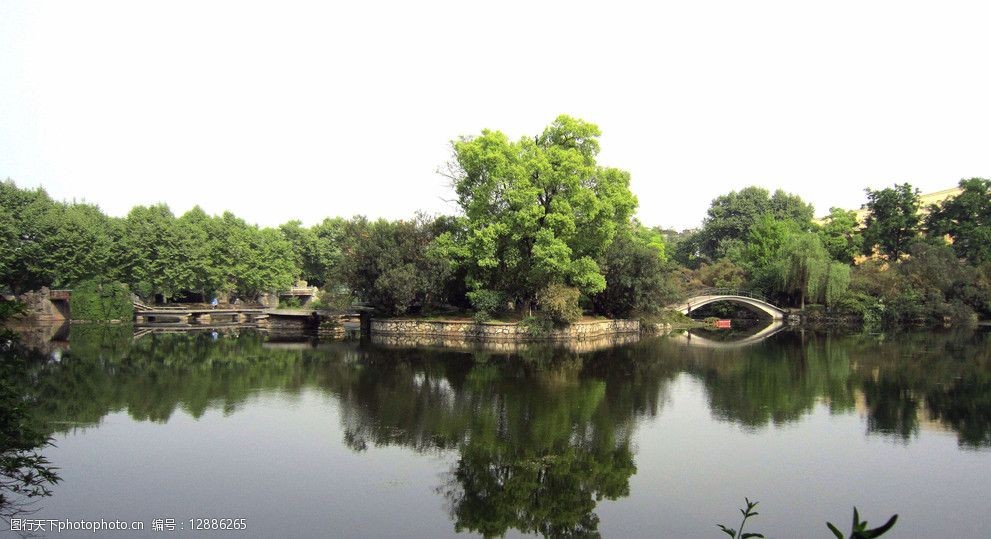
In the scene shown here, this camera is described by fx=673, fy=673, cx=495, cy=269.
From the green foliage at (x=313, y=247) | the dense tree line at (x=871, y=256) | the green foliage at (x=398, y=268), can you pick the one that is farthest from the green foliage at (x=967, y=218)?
the green foliage at (x=313, y=247)

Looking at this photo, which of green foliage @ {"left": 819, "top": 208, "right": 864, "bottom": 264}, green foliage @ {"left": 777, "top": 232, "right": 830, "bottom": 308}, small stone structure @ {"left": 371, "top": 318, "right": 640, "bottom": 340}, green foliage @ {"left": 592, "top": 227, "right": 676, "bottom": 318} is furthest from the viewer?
green foliage @ {"left": 819, "top": 208, "right": 864, "bottom": 264}

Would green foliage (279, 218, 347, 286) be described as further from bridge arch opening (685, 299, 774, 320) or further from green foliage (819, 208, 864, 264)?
green foliage (819, 208, 864, 264)

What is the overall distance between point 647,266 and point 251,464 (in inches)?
1240

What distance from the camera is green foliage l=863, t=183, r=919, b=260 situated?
196 ft

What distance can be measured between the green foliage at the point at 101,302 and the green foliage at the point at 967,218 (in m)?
65.9

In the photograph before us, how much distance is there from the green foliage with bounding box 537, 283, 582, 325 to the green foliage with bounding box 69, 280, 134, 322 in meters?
31.9

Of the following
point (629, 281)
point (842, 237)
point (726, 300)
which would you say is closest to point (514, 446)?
point (629, 281)


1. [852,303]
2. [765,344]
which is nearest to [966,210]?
[852,303]

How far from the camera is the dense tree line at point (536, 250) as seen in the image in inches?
1448

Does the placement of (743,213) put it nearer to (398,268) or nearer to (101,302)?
(398,268)

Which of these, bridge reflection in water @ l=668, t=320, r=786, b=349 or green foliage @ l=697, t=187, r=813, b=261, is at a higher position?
green foliage @ l=697, t=187, r=813, b=261

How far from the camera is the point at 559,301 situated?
3556 centimetres

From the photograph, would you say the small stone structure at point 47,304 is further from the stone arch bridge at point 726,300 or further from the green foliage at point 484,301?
the stone arch bridge at point 726,300

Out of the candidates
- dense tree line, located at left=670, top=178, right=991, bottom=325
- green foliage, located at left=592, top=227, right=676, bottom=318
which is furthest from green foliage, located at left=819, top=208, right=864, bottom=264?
green foliage, located at left=592, top=227, right=676, bottom=318
